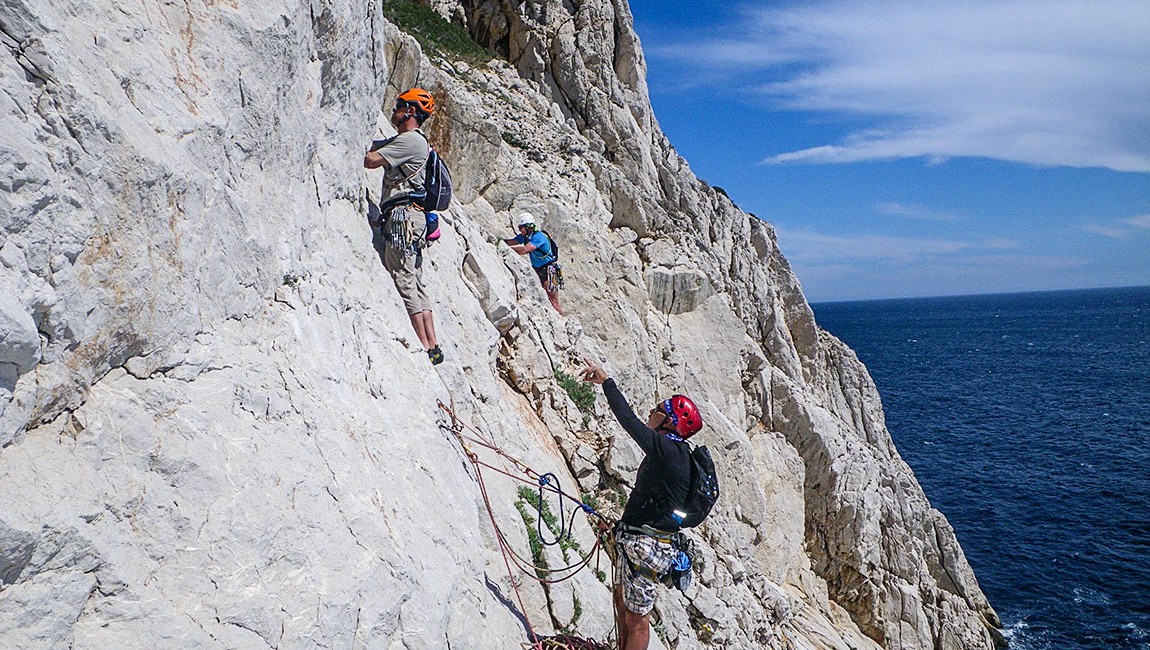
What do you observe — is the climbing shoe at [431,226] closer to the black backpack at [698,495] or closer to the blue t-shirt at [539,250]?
the black backpack at [698,495]

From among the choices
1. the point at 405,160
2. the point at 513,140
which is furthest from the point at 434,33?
the point at 405,160

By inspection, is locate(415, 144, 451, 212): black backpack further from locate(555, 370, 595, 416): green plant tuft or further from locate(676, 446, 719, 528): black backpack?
locate(555, 370, 595, 416): green plant tuft

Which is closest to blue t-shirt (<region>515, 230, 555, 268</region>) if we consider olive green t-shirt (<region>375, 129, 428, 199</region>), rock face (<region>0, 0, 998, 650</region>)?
rock face (<region>0, 0, 998, 650</region>)

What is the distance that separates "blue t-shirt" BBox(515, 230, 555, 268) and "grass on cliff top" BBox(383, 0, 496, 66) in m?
8.29

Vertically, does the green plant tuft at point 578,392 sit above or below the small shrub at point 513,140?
below

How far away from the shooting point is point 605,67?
982 inches

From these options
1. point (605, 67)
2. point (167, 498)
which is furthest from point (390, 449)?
point (605, 67)

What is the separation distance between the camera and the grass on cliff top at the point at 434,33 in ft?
69.9

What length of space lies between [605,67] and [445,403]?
19889 mm

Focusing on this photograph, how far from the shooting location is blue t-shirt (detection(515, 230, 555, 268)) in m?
15.6

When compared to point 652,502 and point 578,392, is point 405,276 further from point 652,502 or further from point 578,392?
point 578,392

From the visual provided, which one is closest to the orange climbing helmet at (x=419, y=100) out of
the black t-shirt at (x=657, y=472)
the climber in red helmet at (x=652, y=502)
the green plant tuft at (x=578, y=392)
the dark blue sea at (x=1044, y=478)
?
the climber in red helmet at (x=652, y=502)

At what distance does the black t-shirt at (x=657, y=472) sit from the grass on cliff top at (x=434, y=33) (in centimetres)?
1670

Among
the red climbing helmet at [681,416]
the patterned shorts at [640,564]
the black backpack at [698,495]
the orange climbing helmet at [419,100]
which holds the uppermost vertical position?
the orange climbing helmet at [419,100]
